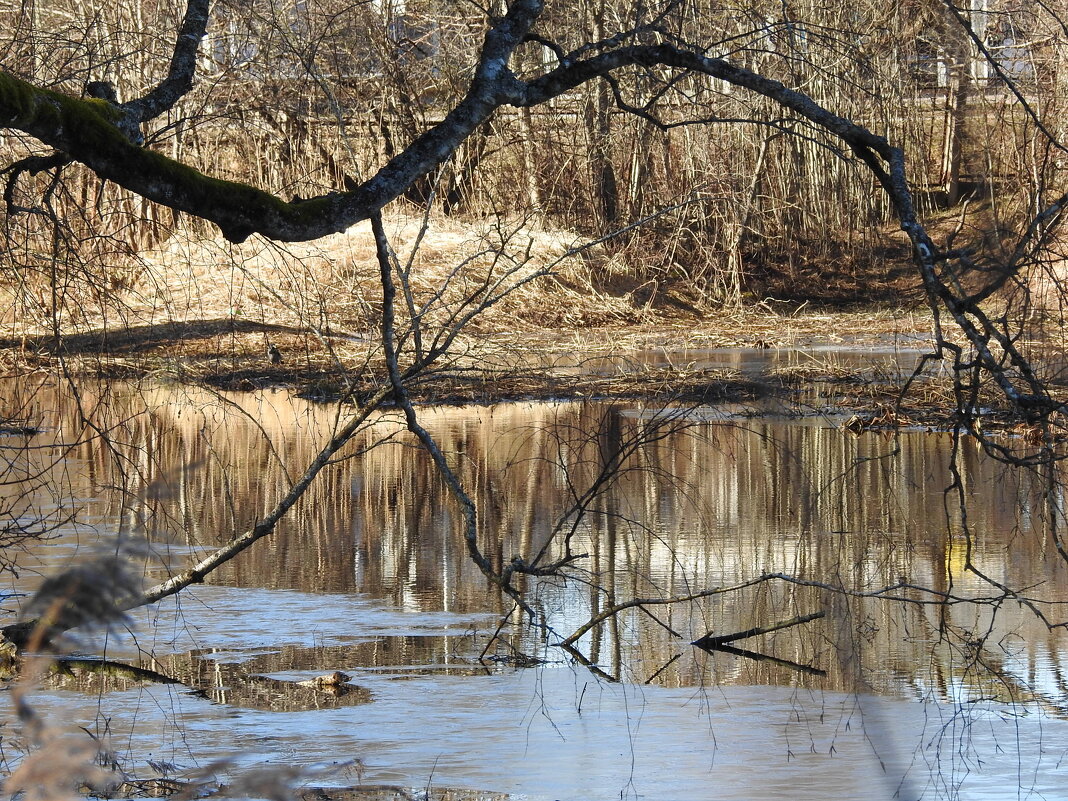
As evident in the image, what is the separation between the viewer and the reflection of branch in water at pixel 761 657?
675 centimetres

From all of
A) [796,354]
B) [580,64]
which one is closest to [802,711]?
[580,64]

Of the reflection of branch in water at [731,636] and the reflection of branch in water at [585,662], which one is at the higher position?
the reflection of branch in water at [731,636]

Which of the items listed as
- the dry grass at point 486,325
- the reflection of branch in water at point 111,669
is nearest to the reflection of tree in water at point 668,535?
the reflection of branch in water at point 111,669

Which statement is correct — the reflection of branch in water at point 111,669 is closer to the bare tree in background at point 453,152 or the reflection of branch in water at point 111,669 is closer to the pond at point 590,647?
the pond at point 590,647

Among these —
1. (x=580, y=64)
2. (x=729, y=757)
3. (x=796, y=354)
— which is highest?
(x=580, y=64)

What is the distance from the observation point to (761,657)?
22.7 feet

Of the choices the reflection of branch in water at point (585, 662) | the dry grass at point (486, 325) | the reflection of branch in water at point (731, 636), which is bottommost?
the reflection of branch in water at point (585, 662)

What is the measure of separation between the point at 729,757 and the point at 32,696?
2.92 metres

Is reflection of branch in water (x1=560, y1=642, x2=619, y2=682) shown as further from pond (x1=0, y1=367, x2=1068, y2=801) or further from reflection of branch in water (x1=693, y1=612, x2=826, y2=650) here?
reflection of branch in water (x1=693, y1=612, x2=826, y2=650)

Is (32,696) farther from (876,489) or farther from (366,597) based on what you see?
(876,489)

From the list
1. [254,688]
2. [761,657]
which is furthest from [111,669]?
[761,657]

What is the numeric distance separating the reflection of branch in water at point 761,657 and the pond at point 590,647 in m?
0.02

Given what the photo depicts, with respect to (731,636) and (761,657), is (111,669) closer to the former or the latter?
(731,636)

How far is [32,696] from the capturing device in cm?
610
